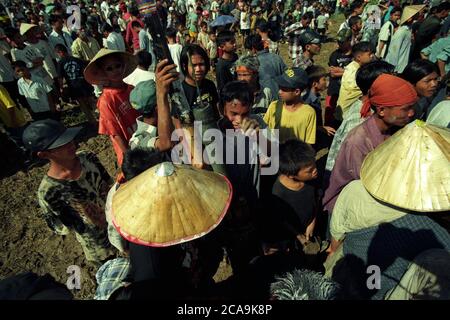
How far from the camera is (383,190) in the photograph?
1750mm

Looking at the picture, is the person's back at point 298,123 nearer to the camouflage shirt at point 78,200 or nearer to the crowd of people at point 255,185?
the crowd of people at point 255,185

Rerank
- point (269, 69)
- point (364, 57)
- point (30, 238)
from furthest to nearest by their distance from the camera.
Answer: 1. point (269, 69)
2. point (30, 238)
3. point (364, 57)

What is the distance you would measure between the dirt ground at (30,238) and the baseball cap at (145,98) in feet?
7.22

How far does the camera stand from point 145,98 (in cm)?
288

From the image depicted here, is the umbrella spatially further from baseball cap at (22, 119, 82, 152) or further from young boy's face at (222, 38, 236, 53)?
baseball cap at (22, 119, 82, 152)

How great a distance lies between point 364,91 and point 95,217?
11.6 ft

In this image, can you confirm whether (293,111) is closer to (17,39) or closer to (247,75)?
(247,75)

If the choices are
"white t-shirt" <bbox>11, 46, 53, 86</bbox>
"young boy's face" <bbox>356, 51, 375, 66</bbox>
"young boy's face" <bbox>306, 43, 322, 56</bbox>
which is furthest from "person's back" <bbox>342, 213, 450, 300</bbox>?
"white t-shirt" <bbox>11, 46, 53, 86</bbox>

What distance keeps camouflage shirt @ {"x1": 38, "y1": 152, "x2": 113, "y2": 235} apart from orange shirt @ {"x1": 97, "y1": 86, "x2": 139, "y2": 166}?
0.51 meters

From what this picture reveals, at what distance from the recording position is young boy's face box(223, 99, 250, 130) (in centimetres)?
286

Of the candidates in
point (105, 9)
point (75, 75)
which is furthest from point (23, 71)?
point (105, 9)

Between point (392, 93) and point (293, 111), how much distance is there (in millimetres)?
1257

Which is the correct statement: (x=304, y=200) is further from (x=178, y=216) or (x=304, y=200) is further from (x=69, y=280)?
(x=69, y=280)
